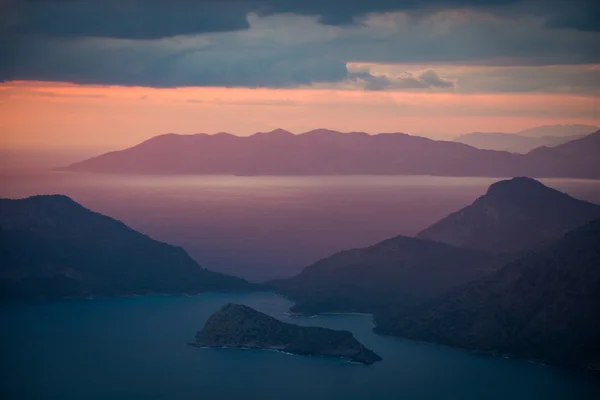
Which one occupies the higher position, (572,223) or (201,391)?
(572,223)

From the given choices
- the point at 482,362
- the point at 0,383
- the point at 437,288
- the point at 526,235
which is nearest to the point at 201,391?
the point at 0,383

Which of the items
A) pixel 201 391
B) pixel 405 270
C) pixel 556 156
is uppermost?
pixel 556 156

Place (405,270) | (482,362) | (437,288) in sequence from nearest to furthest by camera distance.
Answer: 1. (482,362)
2. (437,288)
3. (405,270)

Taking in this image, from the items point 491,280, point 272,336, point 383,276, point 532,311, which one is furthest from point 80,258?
point 532,311

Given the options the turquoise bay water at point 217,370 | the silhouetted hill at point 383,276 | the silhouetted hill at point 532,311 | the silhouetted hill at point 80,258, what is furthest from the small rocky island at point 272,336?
the silhouetted hill at point 80,258

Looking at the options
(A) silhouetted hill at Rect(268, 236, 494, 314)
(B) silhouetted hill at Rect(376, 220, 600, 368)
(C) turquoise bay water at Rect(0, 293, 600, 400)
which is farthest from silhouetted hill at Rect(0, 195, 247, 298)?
(B) silhouetted hill at Rect(376, 220, 600, 368)

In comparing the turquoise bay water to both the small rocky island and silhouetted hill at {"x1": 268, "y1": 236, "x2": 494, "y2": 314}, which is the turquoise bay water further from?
silhouetted hill at {"x1": 268, "y1": 236, "x2": 494, "y2": 314}

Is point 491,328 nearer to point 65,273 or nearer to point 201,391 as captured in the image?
point 201,391
